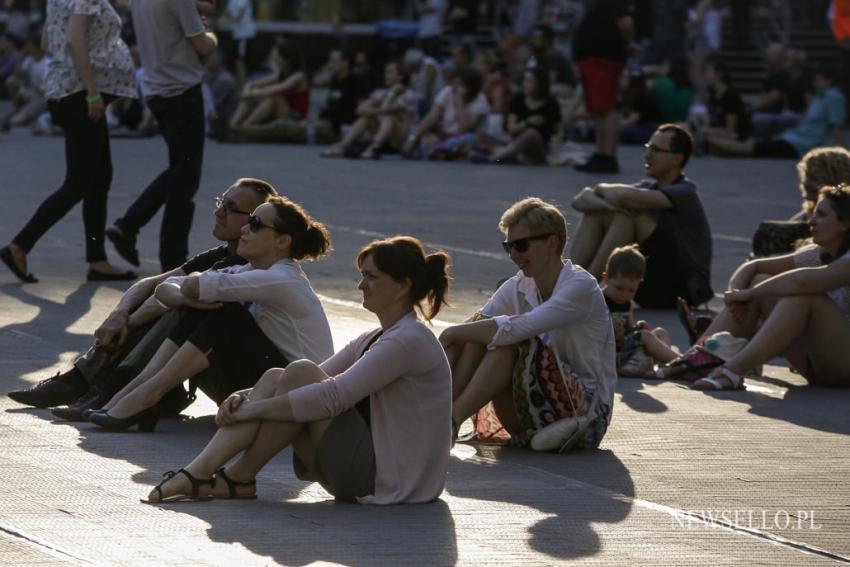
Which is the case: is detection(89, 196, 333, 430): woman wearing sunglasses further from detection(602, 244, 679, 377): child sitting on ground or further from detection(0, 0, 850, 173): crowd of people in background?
detection(0, 0, 850, 173): crowd of people in background

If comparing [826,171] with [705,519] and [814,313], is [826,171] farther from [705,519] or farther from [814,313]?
[705,519]

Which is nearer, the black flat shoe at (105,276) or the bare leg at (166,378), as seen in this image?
the bare leg at (166,378)

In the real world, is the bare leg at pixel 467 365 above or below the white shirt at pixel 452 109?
above

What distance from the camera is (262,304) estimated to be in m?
7.11

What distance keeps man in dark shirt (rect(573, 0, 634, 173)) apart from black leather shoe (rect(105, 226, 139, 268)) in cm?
856

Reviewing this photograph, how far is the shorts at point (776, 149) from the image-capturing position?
23.9 meters

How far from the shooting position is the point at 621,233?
10.8 m

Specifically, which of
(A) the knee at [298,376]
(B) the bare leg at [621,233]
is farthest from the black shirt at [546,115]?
(A) the knee at [298,376]

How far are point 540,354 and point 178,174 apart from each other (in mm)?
4656

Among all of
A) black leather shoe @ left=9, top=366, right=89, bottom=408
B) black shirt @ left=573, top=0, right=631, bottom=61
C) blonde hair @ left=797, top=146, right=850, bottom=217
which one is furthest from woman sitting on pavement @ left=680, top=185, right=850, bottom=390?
black shirt @ left=573, top=0, right=631, bottom=61

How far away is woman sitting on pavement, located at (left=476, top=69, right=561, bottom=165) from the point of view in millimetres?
21859

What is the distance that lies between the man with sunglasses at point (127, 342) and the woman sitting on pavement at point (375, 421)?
1363mm

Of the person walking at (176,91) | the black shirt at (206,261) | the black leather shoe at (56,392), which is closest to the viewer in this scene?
the black leather shoe at (56,392)

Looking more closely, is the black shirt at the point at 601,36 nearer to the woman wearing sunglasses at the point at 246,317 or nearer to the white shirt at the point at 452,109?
the white shirt at the point at 452,109
